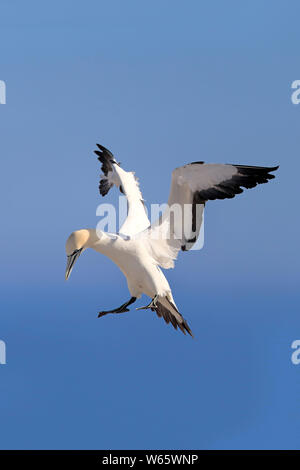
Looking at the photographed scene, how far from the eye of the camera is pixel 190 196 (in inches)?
377

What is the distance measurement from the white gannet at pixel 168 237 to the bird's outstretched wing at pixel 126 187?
280 millimetres

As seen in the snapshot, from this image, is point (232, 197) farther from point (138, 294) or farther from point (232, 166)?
point (138, 294)

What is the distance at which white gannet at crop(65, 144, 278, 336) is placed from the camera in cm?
938

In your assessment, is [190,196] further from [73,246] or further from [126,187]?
[126,187]

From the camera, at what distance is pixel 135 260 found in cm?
965

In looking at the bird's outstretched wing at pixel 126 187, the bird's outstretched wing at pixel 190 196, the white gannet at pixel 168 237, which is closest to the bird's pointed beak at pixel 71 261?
the white gannet at pixel 168 237

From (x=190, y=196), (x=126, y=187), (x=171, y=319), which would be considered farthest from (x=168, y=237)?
(x=126, y=187)

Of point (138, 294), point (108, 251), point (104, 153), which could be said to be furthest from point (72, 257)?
point (104, 153)

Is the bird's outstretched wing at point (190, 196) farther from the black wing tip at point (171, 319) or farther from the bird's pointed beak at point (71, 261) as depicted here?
the bird's pointed beak at point (71, 261)

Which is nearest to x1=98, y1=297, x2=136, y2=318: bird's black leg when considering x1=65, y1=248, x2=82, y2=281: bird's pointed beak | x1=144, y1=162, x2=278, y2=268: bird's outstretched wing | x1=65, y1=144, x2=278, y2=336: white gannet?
x1=65, y1=144, x2=278, y2=336: white gannet

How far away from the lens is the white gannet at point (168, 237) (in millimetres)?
9375

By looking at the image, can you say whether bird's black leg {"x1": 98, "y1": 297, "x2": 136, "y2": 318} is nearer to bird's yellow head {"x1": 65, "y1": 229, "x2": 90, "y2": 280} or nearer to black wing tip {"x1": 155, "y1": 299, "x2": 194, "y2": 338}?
black wing tip {"x1": 155, "y1": 299, "x2": 194, "y2": 338}

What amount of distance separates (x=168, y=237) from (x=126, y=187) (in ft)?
5.62

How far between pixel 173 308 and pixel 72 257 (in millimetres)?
1483
